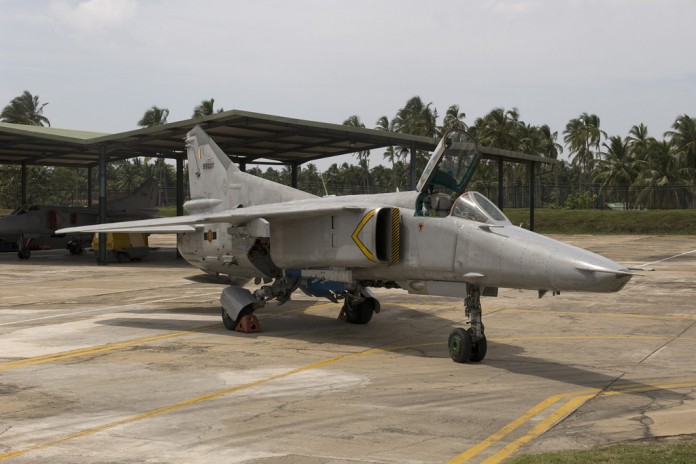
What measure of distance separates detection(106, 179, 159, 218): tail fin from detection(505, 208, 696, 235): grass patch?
28.6 metres

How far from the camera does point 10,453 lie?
7367mm

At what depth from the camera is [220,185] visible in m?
18.0

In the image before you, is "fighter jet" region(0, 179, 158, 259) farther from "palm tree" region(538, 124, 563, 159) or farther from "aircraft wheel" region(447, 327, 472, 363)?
"palm tree" region(538, 124, 563, 159)

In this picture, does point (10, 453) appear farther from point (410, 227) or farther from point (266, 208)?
point (266, 208)

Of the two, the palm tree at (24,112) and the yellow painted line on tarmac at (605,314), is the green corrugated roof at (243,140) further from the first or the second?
the palm tree at (24,112)

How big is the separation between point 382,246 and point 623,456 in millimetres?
7034

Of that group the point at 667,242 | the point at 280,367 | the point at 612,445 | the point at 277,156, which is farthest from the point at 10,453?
the point at 667,242

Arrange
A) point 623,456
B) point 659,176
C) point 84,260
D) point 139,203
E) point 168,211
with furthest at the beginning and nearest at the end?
point 168,211 → point 659,176 → point 139,203 → point 84,260 → point 623,456

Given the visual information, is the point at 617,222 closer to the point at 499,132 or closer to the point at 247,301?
the point at 499,132

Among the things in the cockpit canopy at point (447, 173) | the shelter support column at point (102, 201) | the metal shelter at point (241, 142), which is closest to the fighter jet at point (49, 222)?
the metal shelter at point (241, 142)

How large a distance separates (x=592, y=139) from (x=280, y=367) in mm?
91008

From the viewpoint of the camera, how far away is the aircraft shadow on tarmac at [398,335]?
1105cm

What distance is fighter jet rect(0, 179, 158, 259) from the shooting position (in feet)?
127

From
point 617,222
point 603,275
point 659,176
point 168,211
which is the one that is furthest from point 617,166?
point 603,275
